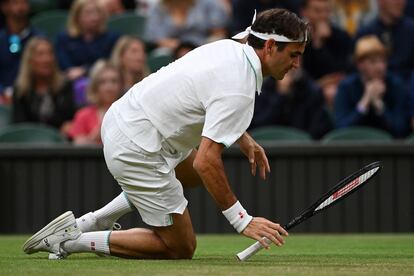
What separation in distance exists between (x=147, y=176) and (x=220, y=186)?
28.7 inches

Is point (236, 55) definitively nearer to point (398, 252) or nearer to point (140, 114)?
point (140, 114)

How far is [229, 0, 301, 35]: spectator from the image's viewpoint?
1316 cm

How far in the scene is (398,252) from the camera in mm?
7930

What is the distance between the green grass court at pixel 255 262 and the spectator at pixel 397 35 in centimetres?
408

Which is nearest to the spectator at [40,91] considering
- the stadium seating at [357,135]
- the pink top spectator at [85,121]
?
the pink top spectator at [85,121]

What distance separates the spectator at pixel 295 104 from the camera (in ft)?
39.1

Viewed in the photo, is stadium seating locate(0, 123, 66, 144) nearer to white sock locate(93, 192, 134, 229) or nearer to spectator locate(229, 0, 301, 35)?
spectator locate(229, 0, 301, 35)

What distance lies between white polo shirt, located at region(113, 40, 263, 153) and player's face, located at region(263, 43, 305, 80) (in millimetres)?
109

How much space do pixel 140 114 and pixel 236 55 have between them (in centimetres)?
73

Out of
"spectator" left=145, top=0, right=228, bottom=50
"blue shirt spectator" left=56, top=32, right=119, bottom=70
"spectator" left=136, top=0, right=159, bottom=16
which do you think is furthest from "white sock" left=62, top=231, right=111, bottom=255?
"spectator" left=136, top=0, right=159, bottom=16

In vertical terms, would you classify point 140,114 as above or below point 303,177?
above

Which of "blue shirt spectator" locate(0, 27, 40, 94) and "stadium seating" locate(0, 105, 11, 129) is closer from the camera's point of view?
"stadium seating" locate(0, 105, 11, 129)

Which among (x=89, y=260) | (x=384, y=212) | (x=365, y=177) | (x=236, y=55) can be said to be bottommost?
(x=384, y=212)

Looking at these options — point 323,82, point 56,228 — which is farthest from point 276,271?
point 323,82
